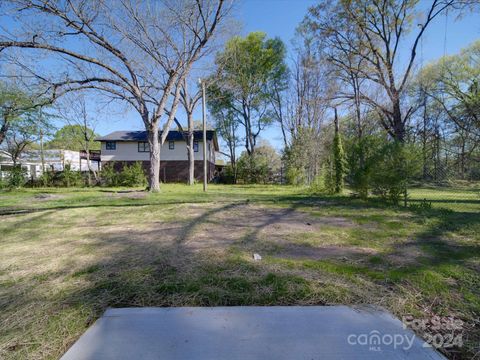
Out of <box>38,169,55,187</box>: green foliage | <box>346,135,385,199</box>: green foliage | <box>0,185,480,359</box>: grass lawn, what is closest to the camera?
<box>0,185,480,359</box>: grass lawn

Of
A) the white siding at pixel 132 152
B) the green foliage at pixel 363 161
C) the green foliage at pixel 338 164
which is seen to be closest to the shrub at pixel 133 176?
the white siding at pixel 132 152

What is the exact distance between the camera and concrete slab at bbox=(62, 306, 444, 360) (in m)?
1.57

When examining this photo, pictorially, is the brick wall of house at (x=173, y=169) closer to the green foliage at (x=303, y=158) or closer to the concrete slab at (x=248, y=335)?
the green foliage at (x=303, y=158)

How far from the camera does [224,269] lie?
9.29 feet

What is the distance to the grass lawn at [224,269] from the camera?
2.03 metres

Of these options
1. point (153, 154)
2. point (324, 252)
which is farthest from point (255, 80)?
point (324, 252)

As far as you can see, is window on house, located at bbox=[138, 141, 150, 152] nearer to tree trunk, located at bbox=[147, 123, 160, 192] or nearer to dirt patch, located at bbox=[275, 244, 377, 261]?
tree trunk, located at bbox=[147, 123, 160, 192]

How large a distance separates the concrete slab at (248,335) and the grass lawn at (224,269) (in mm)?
161

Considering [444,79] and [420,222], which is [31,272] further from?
[444,79]

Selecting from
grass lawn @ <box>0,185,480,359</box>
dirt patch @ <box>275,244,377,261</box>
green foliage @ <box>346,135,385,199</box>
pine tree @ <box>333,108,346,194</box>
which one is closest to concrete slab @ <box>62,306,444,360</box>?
grass lawn @ <box>0,185,480,359</box>

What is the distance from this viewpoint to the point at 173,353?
1.55 meters

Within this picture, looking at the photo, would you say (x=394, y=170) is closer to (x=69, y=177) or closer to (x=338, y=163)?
(x=338, y=163)

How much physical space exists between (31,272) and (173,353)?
7.64 ft

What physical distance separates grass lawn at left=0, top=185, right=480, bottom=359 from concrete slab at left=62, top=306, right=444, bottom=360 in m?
0.16
